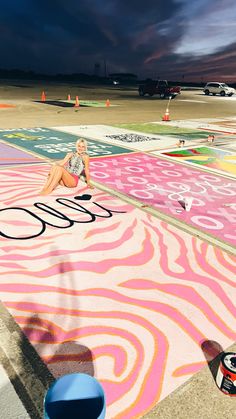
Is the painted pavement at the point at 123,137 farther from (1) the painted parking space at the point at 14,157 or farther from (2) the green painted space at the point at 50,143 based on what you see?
(1) the painted parking space at the point at 14,157

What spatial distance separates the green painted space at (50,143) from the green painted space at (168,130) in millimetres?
3991

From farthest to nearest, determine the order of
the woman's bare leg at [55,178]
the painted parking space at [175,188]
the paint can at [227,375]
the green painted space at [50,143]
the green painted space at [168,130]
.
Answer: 1. the green painted space at [168,130]
2. the green painted space at [50,143]
3. the woman's bare leg at [55,178]
4. the painted parking space at [175,188]
5. the paint can at [227,375]

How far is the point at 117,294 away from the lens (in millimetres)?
3828

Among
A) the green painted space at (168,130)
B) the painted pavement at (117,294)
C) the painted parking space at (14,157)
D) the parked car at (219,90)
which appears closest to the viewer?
the painted pavement at (117,294)

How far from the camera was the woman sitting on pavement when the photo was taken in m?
6.61

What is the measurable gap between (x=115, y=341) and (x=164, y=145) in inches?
396

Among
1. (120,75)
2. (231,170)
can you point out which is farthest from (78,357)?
(120,75)

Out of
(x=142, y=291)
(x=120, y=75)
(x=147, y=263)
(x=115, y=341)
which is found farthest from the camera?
(x=120, y=75)

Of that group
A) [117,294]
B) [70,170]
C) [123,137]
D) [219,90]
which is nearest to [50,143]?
[123,137]

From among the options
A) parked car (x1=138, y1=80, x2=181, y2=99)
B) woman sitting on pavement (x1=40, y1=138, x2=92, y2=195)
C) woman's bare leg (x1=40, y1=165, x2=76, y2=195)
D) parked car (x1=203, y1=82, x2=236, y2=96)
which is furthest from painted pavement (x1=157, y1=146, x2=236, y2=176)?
parked car (x1=203, y1=82, x2=236, y2=96)

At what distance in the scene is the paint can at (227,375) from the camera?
99.0 inches

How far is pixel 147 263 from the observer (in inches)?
178

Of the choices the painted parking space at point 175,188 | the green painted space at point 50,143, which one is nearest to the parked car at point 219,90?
the green painted space at point 50,143

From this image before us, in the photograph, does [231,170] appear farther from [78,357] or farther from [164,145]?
[78,357]
